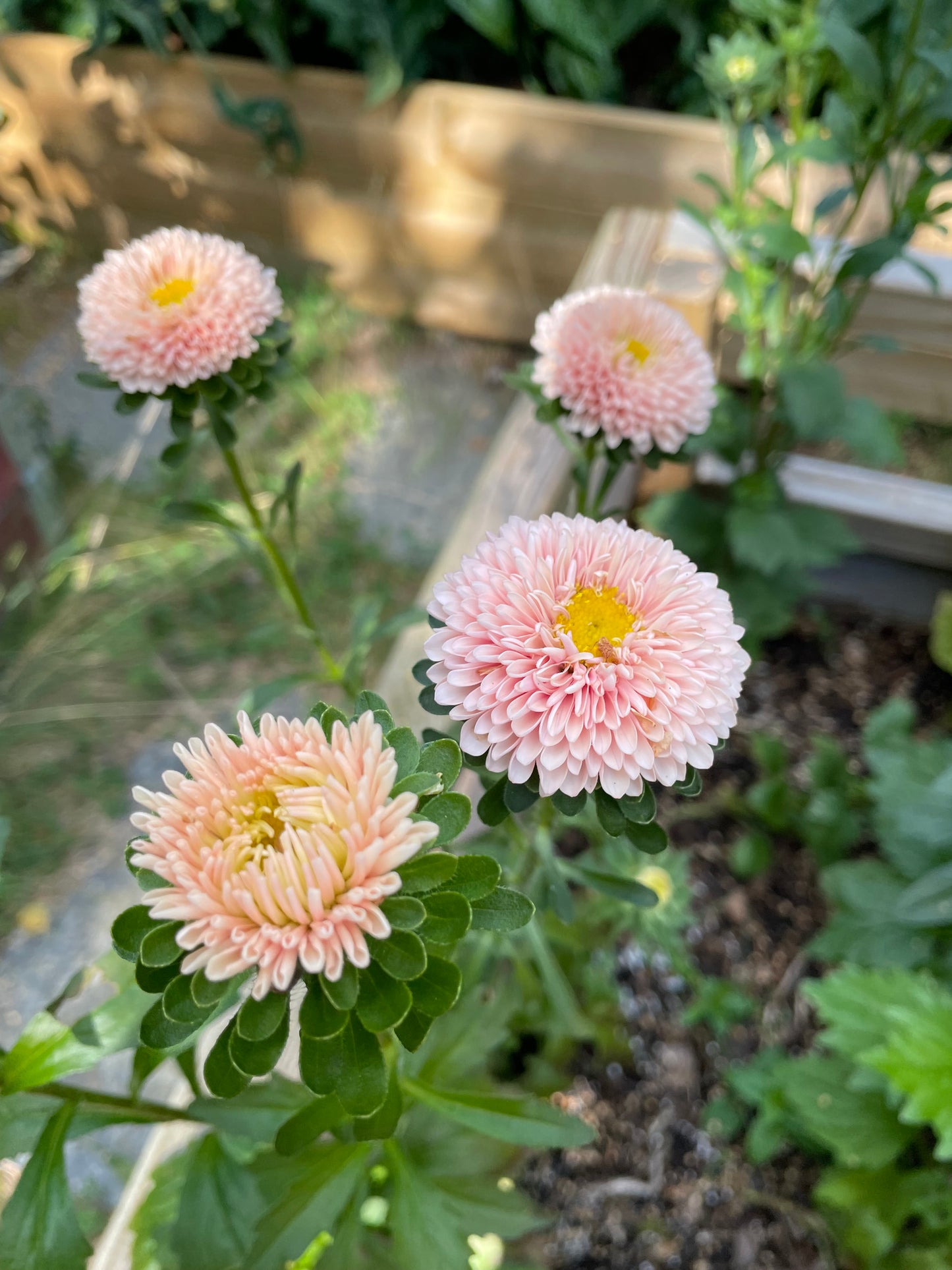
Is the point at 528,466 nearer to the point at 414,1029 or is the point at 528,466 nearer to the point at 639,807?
the point at 639,807

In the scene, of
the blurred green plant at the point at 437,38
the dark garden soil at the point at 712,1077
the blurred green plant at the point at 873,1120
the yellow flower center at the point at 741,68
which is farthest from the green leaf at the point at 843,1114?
the blurred green plant at the point at 437,38

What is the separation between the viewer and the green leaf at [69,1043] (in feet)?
2.24

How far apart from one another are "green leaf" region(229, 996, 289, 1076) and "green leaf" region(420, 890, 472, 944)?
93 millimetres

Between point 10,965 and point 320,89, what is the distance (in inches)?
91.6

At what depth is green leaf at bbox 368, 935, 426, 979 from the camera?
475 mm

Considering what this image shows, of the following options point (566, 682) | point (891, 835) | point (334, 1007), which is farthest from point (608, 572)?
point (891, 835)

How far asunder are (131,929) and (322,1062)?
138 millimetres

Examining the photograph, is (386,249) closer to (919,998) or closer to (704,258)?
(704,258)

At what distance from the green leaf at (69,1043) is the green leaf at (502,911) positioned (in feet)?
1.21

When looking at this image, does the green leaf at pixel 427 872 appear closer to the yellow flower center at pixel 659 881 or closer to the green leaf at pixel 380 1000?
the green leaf at pixel 380 1000

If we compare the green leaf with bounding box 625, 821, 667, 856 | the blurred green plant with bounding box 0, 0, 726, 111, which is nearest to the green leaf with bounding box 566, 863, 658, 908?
the green leaf with bounding box 625, 821, 667, 856

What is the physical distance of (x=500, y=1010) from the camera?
98 cm

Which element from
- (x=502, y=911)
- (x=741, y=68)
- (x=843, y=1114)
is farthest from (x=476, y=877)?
(x=741, y=68)

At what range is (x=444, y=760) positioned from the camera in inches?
21.7
